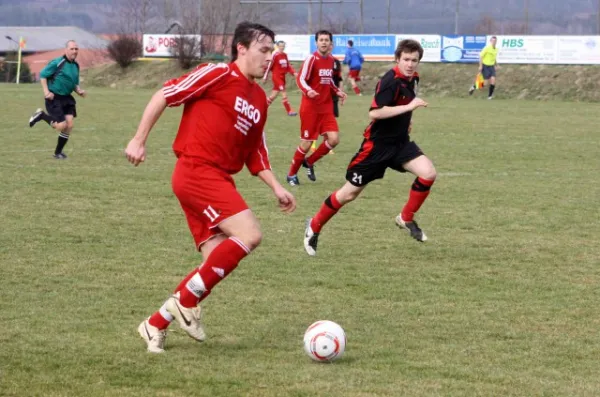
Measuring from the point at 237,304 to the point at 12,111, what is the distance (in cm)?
1998

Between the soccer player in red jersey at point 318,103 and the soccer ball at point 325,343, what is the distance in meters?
7.47

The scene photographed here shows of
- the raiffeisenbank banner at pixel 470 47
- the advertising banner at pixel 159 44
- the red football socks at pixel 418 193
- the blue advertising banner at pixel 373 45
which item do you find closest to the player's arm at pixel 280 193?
the red football socks at pixel 418 193

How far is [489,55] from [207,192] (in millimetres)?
28966

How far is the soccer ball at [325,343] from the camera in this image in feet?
16.0

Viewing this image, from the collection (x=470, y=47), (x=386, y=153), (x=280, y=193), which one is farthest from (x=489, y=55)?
(x=280, y=193)

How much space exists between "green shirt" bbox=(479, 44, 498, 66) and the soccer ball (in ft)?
95.1

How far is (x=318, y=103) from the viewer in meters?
12.7

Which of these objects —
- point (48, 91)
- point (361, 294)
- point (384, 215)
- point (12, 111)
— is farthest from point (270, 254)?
point (12, 111)

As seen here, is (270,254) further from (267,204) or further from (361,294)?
(267,204)

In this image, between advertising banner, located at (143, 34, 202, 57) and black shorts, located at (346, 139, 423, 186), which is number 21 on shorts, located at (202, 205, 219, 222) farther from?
advertising banner, located at (143, 34, 202, 57)

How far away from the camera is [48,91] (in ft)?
46.8

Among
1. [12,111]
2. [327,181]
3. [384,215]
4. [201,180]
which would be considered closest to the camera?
[201,180]

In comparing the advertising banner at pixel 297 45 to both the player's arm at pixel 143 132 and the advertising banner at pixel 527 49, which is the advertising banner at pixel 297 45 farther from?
the player's arm at pixel 143 132

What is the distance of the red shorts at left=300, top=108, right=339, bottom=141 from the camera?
1260cm
